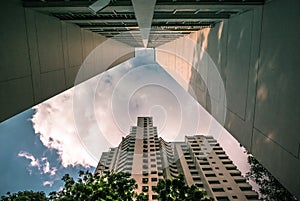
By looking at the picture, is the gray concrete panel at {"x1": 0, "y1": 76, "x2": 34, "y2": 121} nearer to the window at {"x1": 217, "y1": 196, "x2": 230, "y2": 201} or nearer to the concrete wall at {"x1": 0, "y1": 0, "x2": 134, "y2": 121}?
the concrete wall at {"x1": 0, "y1": 0, "x2": 134, "y2": 121}

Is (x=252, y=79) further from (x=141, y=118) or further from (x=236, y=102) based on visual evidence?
(x=141, y=118)

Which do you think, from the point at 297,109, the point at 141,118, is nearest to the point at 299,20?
the point at 297,109

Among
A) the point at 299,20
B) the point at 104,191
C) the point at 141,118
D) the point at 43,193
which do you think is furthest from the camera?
the point at 141,118

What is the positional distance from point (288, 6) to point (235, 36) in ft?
10.6

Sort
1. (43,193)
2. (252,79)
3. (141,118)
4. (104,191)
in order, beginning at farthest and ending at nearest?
(141,118) < (43,193) < (104,191) < (252,79)

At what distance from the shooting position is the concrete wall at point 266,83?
4820mm

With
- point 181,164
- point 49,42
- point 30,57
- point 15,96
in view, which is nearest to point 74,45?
point 49,42

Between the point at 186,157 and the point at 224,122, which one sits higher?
the point at 224,122

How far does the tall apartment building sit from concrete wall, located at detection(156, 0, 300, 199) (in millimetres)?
39850

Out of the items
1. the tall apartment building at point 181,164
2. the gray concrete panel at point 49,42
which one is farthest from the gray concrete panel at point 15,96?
the tall apartment building at point 181,164

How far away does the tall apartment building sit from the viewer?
1898 inches

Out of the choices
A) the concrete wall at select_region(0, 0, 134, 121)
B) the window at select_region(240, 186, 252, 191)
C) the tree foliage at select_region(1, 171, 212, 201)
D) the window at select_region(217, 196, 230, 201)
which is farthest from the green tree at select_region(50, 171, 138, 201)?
the window at select_region(240, 186, 252, 191)

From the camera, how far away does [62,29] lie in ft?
30.3

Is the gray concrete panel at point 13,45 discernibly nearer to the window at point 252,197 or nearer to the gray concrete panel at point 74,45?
the gray concrete panel at point 74,45
